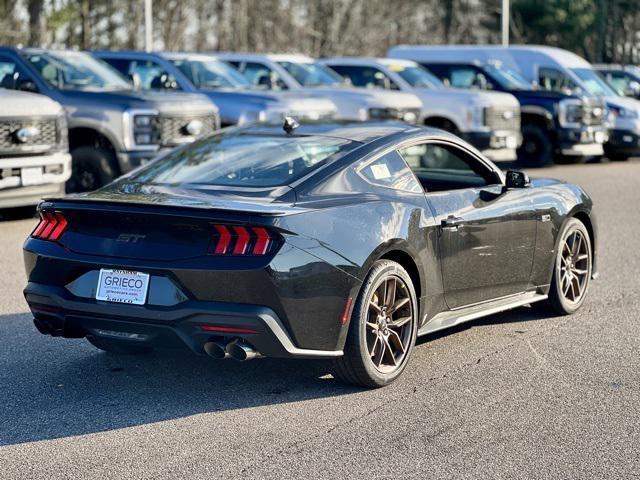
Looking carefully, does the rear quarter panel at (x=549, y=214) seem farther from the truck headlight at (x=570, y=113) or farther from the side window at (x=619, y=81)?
the side window at (x=619, y=81)

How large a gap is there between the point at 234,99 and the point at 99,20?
2134 centimetres

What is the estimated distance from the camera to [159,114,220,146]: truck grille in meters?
15.3

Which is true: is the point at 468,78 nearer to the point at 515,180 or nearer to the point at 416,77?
the point at 416,77

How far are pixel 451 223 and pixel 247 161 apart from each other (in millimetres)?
1191

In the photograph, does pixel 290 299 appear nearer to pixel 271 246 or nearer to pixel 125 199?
pixel 271 246

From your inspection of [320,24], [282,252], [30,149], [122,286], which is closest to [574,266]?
[282,252]

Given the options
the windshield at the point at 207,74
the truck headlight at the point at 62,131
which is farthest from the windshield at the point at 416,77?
the truck headlight at the point at 62,131

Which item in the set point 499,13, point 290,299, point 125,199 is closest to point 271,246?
point 290,299

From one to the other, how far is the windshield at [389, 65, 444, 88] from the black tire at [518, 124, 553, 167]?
2.01m

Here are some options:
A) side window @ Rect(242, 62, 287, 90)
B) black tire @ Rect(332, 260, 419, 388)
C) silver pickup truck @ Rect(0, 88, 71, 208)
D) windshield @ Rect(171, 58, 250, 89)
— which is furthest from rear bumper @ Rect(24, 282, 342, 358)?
side window @ Rect(242, 62, 287, 90)

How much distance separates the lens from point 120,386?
21.3 ft

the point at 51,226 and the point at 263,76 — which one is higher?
the point at 263,76

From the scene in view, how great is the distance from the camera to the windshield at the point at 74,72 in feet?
51.4

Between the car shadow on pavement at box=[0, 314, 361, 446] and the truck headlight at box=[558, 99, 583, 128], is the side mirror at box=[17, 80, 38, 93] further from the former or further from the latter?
the truck headlight at box=[558, 99, 583, 128]
